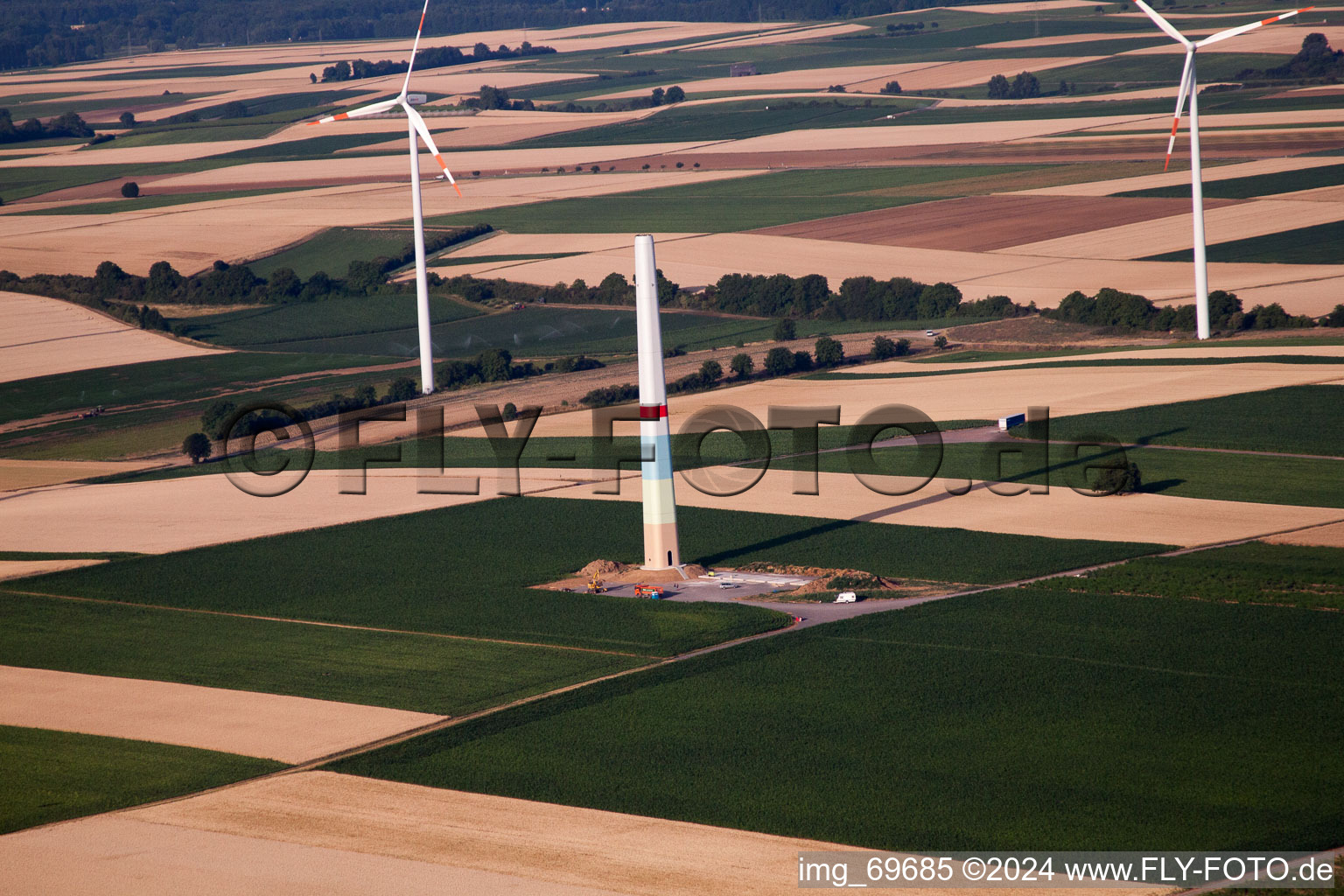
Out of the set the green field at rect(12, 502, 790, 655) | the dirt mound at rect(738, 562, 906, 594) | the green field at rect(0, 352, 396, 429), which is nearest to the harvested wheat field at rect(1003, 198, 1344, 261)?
the green field at rect(0, 352, 396, 429)

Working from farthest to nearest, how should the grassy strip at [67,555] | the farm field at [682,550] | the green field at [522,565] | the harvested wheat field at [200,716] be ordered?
the grassy strip at [67,555]
the green field at [522,565]
the harvested wheat field at [200,716]
the farm field at [682,550]

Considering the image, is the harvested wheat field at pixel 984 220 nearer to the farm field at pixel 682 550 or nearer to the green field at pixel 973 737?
the farm field at pixel 682 550

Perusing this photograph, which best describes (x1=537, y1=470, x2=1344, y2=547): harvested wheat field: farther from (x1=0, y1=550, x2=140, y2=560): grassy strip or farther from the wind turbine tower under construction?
(x1=0, y1=550, x2=140, y2=560): grassy strip

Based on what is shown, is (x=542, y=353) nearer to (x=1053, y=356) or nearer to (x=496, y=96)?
(x=1053, y=356)

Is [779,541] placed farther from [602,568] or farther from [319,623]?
[319,623]

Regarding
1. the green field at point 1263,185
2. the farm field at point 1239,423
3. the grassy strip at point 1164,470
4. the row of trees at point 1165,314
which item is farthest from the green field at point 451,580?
the green field at point 1263,185

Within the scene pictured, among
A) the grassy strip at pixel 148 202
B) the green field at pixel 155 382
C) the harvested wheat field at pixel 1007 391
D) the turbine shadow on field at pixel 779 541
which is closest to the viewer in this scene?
the turbine shadow on field at pixel 779 541
